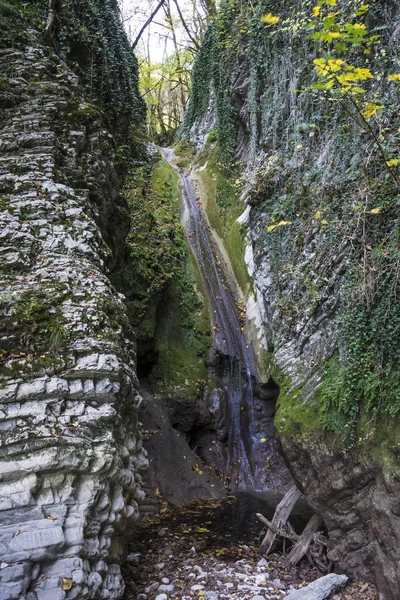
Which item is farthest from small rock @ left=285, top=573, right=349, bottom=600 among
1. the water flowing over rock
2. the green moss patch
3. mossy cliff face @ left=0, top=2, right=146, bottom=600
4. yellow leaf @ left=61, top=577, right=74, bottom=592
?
the green moss patch

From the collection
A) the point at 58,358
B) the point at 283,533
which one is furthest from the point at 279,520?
the point at 58,358

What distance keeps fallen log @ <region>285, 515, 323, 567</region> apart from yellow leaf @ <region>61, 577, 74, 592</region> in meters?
3.72

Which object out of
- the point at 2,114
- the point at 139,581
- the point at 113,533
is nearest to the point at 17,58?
the point at 2,114

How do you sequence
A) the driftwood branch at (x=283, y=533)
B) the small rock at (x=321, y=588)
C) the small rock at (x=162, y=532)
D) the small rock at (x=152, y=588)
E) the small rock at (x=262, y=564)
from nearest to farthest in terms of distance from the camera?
1. the small rock at (x=321, y=588)
2. the small rock at (x=152, y=588)
3. the small rock at (x=262, y=564)
4. the driftwood branch at (x=283, y=533)
5. the small rock at (x=162, y=532)

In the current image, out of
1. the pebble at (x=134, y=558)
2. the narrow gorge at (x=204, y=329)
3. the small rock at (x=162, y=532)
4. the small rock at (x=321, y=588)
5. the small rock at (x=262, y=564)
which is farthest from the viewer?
the small rock at (x=162, y=532)

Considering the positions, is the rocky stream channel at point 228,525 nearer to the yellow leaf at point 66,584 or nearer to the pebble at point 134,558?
the pebble at point 134,558

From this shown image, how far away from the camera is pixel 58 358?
4.21 metres

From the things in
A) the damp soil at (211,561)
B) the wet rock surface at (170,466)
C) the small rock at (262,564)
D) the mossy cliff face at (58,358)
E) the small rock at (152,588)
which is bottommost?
the small rock at (262,564)

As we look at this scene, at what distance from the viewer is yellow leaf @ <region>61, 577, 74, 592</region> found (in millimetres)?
3526

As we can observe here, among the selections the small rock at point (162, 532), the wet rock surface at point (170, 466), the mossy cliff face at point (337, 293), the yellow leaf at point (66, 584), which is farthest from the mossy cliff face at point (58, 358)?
the wet rock surface at point (170, 466)

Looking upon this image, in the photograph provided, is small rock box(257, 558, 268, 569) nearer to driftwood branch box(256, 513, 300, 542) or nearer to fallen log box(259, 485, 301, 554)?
fallen log box(259, 485, 301, 554)

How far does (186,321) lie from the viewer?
10.8 metres

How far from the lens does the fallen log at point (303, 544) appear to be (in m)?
6.02

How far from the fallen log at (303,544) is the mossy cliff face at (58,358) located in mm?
2747
